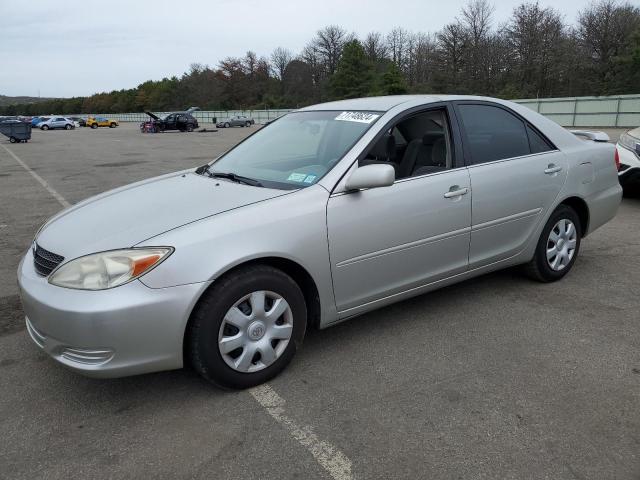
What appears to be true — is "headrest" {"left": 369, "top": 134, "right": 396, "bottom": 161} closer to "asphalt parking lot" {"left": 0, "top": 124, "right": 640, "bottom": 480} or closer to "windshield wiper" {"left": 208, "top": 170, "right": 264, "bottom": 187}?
"windshield wiper" {"left": 208, "top": 170, "right": 264, "bottom": 187}

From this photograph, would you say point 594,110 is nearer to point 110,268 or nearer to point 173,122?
point 173,122

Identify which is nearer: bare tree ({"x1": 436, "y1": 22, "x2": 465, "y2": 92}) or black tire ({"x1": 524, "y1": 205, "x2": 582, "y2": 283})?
black tire ({"x1": 524, "y1": 205, "x2": 582, "y2": 283})

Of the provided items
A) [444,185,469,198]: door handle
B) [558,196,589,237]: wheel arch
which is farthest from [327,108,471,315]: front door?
[558,196,589,237]: wheel arch

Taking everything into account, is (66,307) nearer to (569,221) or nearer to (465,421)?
(465,421)

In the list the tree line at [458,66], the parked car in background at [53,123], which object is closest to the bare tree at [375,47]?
the tree line at [458,66]

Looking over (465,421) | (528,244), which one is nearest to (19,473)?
(465,421)

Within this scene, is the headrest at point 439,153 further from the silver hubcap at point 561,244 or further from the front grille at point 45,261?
the front grille at point 45,261

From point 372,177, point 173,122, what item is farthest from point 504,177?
point 173,122

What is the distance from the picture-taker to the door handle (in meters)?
3.57

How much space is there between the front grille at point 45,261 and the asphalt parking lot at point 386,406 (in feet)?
2.24

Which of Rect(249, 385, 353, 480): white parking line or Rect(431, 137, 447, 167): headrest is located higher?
Rect(431, 137, 447, 167): headrest

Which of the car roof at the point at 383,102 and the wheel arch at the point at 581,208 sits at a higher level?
the car roof at the point at 383,102

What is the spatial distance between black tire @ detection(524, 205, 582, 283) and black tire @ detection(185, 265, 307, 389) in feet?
7.62

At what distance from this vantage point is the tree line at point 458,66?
46.7 m
